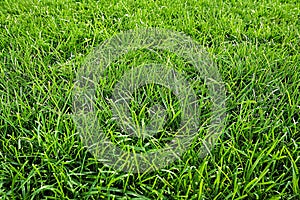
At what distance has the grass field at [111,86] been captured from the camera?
1111 mm

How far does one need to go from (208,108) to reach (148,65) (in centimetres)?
39

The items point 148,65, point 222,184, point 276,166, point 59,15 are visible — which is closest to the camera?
point 222,184

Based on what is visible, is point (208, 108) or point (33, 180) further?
point (208, 108)

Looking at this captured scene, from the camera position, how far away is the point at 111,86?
4.97ft

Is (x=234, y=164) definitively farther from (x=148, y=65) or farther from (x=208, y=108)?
(x=148, y=65)

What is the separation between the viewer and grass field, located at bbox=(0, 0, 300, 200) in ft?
3.65

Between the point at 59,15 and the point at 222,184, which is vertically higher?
the point at 59,15

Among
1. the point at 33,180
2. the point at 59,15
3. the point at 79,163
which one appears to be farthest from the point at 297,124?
the point at 59,15

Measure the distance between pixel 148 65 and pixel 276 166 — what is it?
75 centimetres

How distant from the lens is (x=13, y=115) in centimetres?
135

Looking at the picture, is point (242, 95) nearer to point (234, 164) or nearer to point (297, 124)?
point (297, 124)

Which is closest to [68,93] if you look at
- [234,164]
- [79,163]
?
A: [79,163]

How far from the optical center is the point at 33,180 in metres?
1.14

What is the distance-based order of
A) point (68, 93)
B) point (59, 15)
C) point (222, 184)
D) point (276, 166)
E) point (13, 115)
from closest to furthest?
1. point (222, 184)
2. point (276, 166)
3. point (13, 115)
4. point (68, 93)
5. point (59, 15)
